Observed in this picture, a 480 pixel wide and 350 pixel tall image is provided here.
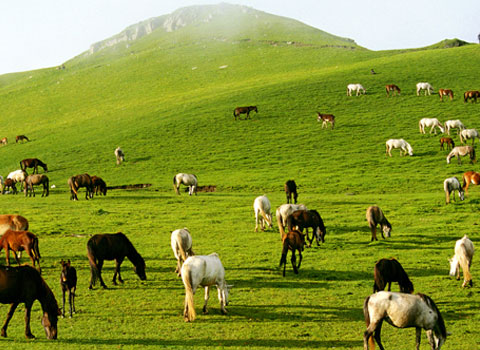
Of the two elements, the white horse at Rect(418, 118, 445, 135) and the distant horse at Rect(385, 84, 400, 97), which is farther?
the distant horse at Rect(385, 84, 400, 97)

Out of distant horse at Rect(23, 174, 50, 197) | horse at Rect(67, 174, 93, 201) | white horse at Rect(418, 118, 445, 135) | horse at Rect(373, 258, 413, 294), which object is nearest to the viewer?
horse at Rect(373, 258, 413, 294)

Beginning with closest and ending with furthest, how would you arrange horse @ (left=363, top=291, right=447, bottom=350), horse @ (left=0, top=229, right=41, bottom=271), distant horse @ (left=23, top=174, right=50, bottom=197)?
horse @ (left=363, top=291, right=447, bottom=350), horse @ (left=0, top=229, right=41, bottom=271), distant horse @ (left=23, top=174, right=50, bottom=197)

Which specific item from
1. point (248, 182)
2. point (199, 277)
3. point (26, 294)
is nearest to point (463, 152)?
point (248, 182)

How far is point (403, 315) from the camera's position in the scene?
33.7 feet

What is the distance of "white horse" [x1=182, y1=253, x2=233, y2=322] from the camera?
12.6 metres

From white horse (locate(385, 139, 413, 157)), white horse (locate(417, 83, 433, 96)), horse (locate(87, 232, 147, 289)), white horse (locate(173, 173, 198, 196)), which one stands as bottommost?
horse (locate(87, 232, 147, 289))

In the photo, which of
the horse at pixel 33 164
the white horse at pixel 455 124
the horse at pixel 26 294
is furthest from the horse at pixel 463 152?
the horse at pixel 33 164

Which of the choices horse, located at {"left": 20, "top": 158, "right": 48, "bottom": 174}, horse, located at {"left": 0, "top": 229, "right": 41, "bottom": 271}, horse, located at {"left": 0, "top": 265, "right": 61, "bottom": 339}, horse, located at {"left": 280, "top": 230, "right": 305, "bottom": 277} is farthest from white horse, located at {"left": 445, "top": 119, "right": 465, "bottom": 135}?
horse, located at {"left": 0, "top": 265, "right": 61, "bottom": 339}

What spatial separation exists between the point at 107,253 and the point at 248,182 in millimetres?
25422

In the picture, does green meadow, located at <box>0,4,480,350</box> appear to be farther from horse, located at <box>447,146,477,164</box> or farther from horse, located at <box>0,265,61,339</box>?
horse, located at <box>447,146,477,164</box>

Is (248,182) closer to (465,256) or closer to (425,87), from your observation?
(465,256)

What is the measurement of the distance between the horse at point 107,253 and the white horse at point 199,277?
400cm

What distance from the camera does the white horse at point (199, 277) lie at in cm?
1261

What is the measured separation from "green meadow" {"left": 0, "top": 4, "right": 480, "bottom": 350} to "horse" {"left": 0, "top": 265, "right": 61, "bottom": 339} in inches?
16.5
